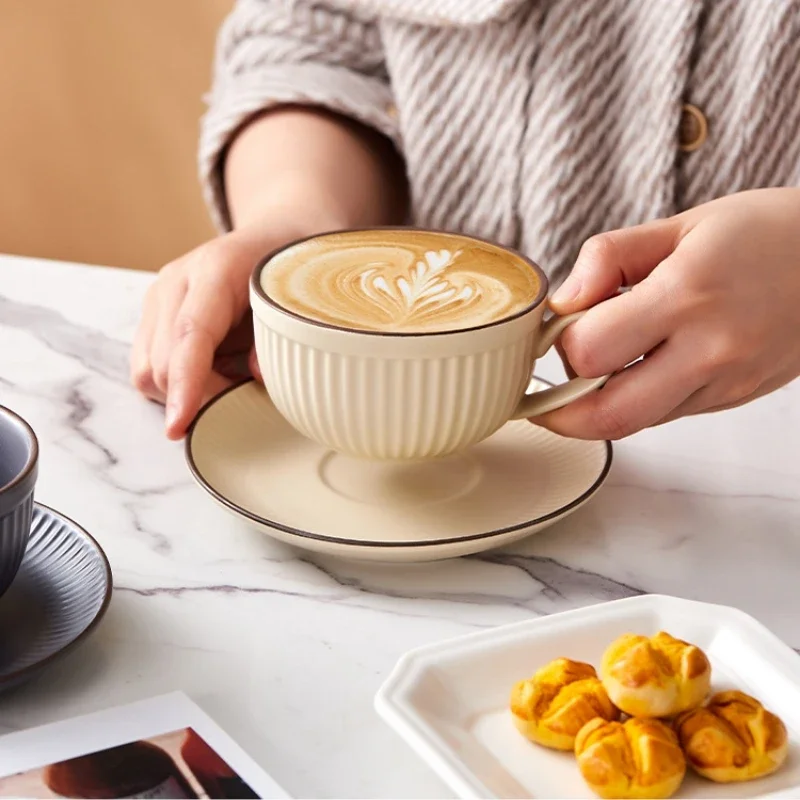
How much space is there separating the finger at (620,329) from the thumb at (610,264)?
0.6 inches

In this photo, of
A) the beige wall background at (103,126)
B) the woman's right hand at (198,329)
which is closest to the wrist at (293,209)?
the woman's right hand at (198,329)

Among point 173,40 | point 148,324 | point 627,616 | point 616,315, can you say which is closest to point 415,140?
point 148,324

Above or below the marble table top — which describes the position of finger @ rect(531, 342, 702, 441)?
above

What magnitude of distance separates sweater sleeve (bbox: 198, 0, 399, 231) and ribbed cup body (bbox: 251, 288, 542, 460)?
49 cm

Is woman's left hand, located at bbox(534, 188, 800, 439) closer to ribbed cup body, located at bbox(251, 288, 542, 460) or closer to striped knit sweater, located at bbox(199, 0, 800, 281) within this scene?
ribbed cup body, located at bbox(251, 288, 542, 460)

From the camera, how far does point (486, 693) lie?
0.50m

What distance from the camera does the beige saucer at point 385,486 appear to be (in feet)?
1.97

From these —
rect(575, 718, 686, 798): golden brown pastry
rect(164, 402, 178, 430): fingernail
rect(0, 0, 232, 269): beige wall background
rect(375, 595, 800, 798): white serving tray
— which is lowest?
rect(0, 0, 232, 269): beige wall background

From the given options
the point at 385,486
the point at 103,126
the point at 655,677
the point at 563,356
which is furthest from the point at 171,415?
the point at 103,126

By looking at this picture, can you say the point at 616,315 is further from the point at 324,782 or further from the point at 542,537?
the point at 324,782

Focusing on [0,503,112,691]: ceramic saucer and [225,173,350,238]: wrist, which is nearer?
[0,503,112,691]: ceramic saucer

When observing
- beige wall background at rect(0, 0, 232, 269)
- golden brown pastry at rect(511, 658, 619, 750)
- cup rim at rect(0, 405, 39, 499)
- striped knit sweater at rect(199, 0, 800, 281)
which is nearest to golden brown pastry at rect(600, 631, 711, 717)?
golden brown pastry at rect(511, 658, 619, 750)

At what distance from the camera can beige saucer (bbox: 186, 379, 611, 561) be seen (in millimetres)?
602

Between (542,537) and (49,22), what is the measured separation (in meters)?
1.38
